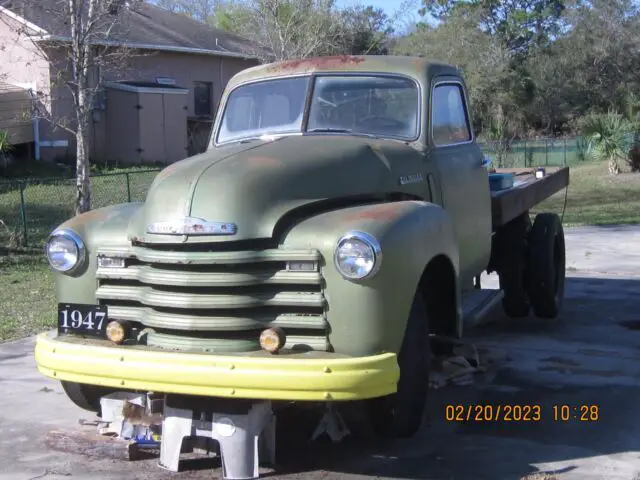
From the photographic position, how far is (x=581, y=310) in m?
9.06

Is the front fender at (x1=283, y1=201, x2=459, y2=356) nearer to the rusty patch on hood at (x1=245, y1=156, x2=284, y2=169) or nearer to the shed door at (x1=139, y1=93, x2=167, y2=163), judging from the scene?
the rusty patch on hood at (x1=245, y1=156, x2=284, y2=169)

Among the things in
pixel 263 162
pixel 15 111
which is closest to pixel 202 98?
pixel 15 111

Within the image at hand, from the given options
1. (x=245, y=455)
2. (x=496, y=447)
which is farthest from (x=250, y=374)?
(x=496, y=447)

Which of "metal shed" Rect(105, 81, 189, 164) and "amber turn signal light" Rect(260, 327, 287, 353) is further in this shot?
"metal shed" Rect(105, 81, 189, 164)

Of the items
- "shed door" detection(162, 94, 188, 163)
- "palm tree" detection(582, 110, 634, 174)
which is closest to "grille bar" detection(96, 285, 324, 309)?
"shed door" detection(162, 94, 188, 163)

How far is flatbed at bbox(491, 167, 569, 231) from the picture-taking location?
7320mm

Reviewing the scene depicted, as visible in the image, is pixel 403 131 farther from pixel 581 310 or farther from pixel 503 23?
pixel 503 23

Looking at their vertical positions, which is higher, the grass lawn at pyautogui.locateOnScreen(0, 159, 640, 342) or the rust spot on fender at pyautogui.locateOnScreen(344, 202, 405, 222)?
the rust spot on fender at pyautogui.locateOnScreen(344, 202, 405, 222)

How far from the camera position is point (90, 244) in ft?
17.0

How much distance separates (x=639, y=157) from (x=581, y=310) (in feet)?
57.5

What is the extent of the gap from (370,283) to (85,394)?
86.2 inches

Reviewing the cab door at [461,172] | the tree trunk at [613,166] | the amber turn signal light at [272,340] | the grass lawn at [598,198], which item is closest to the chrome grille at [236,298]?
the amber turn signal light at [272,340]

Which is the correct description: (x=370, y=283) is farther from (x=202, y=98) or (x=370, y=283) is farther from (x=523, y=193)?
(x=202, y=98)

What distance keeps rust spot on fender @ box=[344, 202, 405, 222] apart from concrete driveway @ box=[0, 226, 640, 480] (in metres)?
1.39
